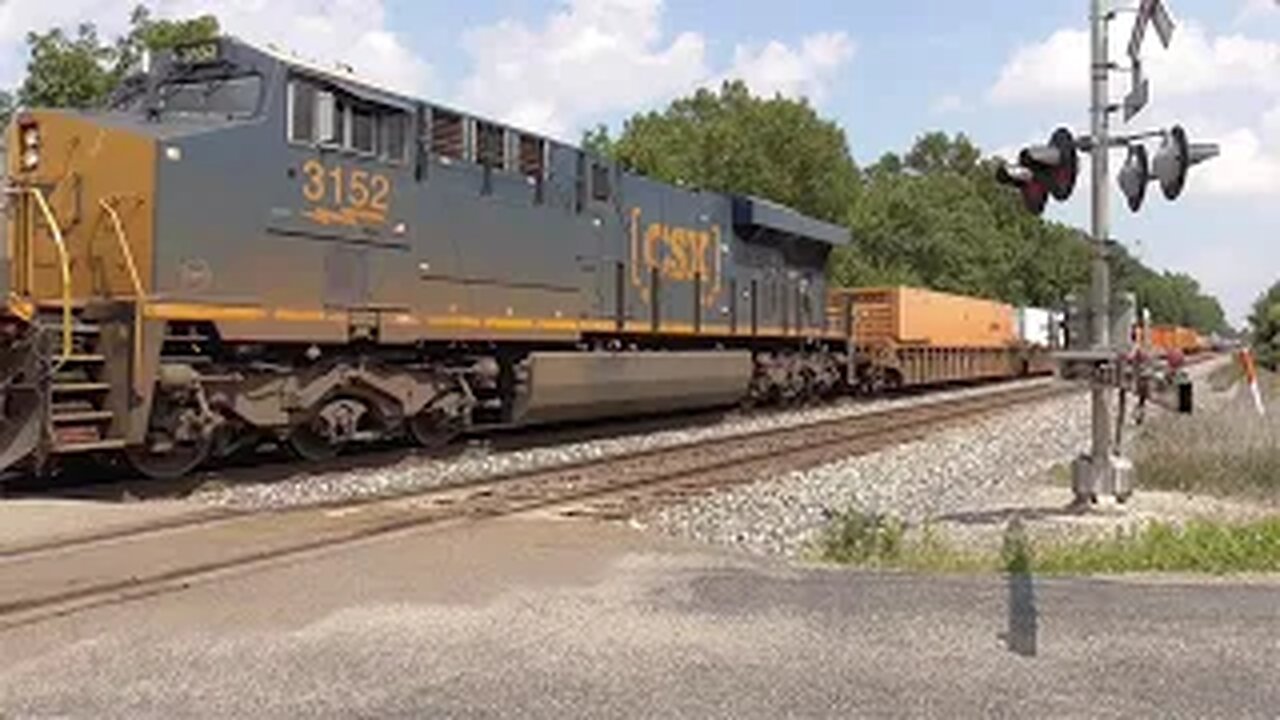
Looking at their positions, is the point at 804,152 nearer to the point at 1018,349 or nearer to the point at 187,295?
the point at 1018,349

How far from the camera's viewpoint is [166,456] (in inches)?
480

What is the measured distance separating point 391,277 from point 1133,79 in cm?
760

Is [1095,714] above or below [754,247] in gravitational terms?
below

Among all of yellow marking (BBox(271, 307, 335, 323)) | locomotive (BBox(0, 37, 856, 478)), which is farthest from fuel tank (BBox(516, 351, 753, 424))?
yellow marking (BBox(271, 307, 335, 323))

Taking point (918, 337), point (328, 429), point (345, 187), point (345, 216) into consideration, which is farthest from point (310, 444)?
point (918, 337)

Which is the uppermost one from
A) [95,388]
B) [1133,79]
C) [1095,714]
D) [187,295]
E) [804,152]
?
[804,152]

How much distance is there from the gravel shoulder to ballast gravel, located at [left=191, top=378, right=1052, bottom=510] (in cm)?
277

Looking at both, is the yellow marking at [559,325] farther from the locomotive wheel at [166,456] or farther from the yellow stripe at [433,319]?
the locomotive wheel at [166,456]

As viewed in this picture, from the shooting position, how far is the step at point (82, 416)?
10766mm

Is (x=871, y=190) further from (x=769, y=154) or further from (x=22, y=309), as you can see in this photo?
(x=22, y=309)

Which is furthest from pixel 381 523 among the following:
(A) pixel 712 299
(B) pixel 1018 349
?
(B) pixel 1018 349

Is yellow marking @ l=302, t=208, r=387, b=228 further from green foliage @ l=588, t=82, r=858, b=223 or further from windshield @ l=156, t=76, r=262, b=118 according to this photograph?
green foliage @ l=588, t=82, r=858, b=223

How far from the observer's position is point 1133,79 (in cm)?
994

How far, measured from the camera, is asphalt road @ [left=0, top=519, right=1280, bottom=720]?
17.2 feet
